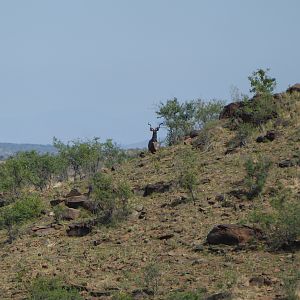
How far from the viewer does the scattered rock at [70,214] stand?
30.7 m

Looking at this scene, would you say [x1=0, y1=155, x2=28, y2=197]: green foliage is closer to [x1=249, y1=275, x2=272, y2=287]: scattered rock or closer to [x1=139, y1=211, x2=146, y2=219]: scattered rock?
[x1=139, y1=211, x2=146, y2=219]: scattered rock

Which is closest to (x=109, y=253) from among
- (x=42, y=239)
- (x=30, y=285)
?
(x=30, y=285)

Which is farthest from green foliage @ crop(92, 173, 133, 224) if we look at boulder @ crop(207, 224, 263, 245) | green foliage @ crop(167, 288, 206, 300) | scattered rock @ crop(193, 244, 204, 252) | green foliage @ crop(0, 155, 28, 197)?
green foliage @ crop(0, 155, 28, 197)

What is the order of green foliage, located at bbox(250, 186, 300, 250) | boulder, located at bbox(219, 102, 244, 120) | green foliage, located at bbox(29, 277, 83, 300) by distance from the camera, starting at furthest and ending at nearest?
boulder, located at bbox(219, 102, 244, 120), green foliage, located at bbox(250, 186, 300, 250), green foliage, located at bbox(29, 277, 83, 300)

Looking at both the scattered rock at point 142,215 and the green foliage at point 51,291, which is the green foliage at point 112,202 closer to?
the scattered rock at point 142,215

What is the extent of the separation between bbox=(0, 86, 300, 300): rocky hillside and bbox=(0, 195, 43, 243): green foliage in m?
0.52

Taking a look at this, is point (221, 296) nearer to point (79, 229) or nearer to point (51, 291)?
point (51, 291)

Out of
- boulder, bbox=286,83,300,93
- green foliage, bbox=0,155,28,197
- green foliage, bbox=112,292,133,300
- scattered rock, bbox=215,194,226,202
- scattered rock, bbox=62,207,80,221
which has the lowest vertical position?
green foliage, bbox=112,292,133,300

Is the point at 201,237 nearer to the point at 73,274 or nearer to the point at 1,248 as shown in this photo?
the point at 73,274

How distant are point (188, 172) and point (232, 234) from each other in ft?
28.3

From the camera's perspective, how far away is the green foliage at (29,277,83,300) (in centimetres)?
1855

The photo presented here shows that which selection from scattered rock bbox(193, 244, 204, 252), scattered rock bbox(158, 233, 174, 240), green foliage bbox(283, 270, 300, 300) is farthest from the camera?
scattered rock bbox(158, 233, 174, 240)

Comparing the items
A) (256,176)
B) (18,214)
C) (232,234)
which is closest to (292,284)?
(232,234)

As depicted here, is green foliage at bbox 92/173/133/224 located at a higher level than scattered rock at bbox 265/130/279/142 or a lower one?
lower
